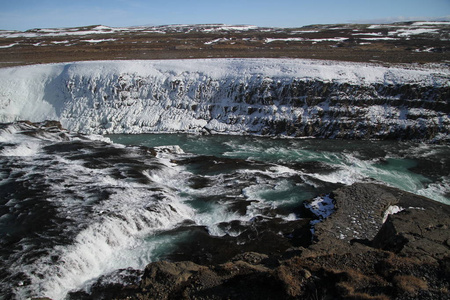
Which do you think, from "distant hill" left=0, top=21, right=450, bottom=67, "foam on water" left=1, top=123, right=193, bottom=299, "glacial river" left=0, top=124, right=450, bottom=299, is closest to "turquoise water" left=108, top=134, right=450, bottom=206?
"glacial river" left=0, top=124, right=450, bottom=299

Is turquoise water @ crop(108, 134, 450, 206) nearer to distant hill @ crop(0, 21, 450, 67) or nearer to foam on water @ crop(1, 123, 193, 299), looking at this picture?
foam on water @ crop(1, 123, 193, 299)

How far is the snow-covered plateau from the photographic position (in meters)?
22.9

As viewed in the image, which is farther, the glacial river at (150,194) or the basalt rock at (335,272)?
the glacial river at (150,194)

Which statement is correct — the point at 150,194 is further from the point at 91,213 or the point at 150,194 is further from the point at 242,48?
the point at 242,48

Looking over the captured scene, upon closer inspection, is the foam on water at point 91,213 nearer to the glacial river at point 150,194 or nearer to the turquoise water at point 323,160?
the glacial river at point 150,194

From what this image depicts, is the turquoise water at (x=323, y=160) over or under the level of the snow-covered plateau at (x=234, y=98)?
under

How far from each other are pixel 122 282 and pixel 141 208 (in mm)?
3531

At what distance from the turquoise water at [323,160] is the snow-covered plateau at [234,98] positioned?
145 centimetres

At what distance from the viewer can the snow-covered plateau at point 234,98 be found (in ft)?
75.2

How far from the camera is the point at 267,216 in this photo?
39.7 feet

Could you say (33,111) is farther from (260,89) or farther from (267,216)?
(267,216)

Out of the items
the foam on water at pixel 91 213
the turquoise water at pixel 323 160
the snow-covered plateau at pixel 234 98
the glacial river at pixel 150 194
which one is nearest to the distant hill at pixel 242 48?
the snow-covered plateau at pixel 234 98

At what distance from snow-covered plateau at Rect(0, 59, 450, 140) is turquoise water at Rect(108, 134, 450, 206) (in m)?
1.45

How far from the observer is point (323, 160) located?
61.9ft
